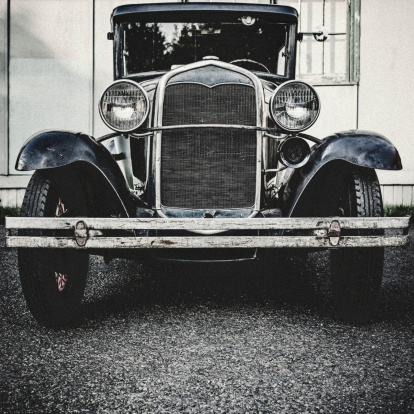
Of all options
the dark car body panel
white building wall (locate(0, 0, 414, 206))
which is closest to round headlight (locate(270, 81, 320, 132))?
the dark car body panel

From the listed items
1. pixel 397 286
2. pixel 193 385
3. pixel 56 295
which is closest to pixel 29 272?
pixel 56 295

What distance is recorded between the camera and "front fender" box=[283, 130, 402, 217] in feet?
8.61

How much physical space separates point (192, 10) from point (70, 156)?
1525 millimetres

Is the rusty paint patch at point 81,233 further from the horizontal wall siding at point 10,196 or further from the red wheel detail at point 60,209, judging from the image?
the horizontal wall siding at point 10,196

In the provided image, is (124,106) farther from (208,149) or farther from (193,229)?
(193,229)

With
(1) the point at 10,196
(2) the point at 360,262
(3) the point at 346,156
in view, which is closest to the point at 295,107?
(3) the point at 346,156

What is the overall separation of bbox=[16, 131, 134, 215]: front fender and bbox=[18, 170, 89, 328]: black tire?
0.11 m

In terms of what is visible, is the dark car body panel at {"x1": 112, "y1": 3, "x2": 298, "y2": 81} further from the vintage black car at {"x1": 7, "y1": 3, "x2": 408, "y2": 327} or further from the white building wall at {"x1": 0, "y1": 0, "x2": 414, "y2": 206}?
the white building wall at {"x1": 0, "y1": 0, "x2": 414, "y2": 206}

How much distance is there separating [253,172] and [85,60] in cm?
466

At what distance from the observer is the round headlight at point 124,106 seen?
2.86m

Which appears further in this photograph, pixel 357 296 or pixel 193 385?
pixel 357 296

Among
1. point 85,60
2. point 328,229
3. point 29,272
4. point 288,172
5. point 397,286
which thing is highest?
point 85,60

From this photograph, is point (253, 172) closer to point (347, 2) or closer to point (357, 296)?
point (357, 296)

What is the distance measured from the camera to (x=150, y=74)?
3.55 metres
